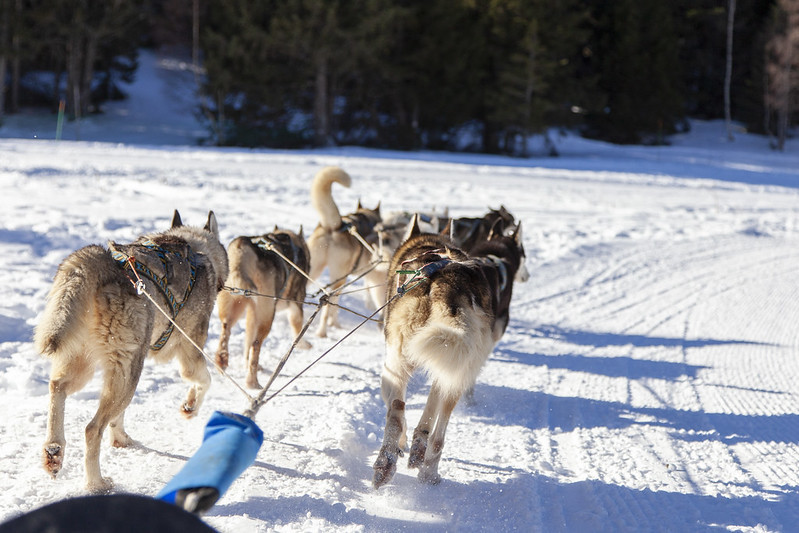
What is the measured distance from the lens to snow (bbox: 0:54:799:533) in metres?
3.14

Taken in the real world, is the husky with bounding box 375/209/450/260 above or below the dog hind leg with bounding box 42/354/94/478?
above

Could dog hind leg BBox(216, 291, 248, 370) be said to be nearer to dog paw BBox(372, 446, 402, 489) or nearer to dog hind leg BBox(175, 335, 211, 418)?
dog hind leg BBox(175, 335, 211, 418)

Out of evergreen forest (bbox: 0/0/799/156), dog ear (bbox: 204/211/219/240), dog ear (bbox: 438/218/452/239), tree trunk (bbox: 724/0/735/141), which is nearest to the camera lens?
dog ear (bbox: 204/211/219/240)

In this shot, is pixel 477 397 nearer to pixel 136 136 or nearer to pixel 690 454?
pixel 690 454

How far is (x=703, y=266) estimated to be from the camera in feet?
30.6

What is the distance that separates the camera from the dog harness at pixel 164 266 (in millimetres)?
3146

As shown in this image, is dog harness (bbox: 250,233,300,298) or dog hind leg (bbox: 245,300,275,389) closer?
dog hind leg (bbox: 245,300,275,389)

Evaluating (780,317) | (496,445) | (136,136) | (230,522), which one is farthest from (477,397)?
(136,136)

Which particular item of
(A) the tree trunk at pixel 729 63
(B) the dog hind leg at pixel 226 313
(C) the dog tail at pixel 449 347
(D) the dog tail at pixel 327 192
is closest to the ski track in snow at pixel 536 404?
(B) the dog hind leg at pixel 226 313

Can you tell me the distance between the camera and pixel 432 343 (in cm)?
306

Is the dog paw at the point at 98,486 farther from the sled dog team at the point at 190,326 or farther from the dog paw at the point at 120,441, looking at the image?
the dog paw at the point at 120,441

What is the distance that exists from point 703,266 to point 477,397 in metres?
5.89

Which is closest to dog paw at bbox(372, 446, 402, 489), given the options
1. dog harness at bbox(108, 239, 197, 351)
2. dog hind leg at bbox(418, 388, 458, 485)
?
dog hind leg at bbox(418, 388, 458, 485)

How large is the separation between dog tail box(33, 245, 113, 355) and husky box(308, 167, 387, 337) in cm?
313
